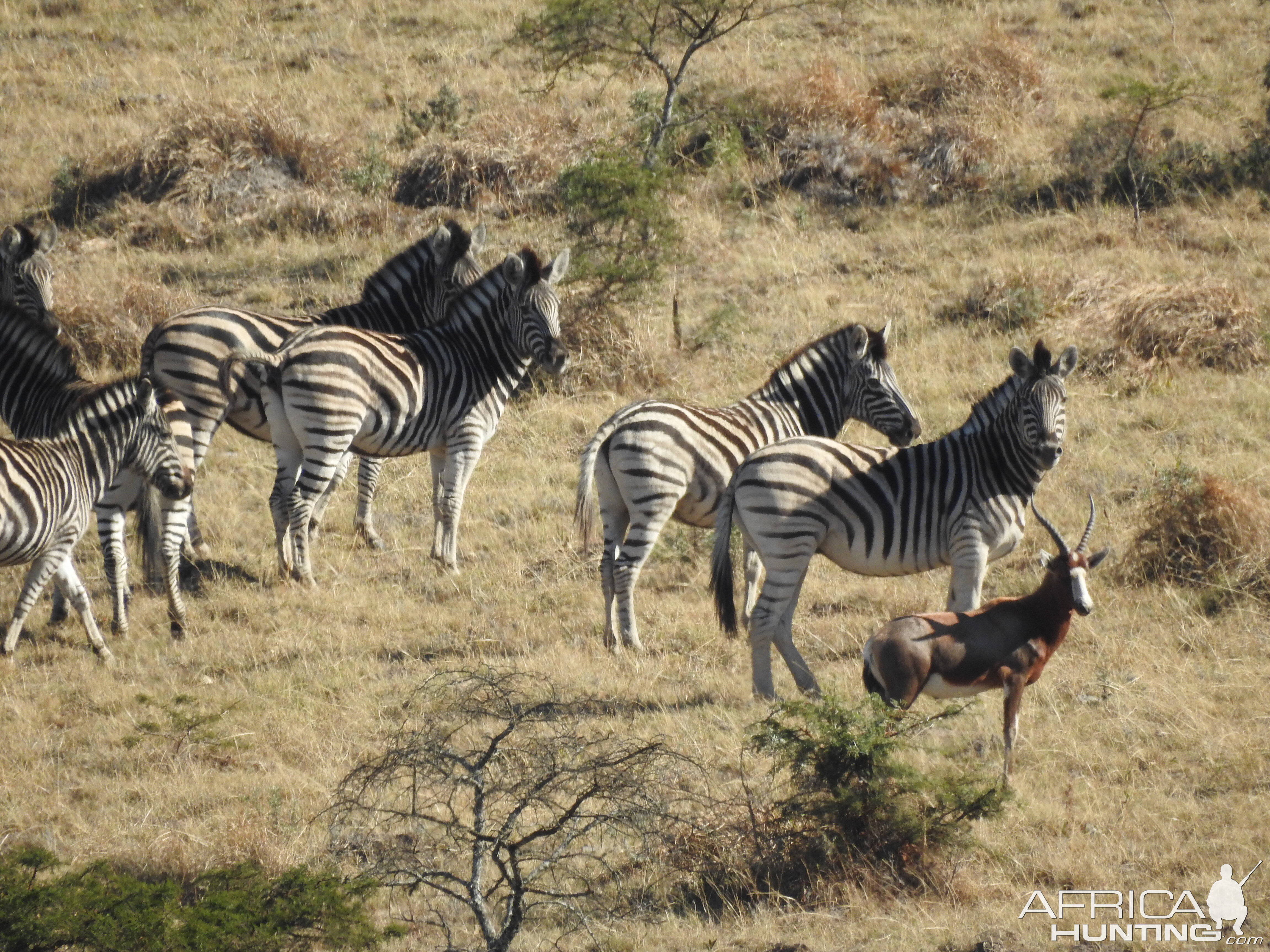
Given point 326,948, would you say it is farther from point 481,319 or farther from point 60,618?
point 481,319

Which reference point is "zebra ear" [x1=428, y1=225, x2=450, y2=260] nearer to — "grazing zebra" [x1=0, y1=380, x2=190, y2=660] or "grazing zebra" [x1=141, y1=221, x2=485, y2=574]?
"grazing zebra" [x1=141, y1=221, x2=485, y2=574]

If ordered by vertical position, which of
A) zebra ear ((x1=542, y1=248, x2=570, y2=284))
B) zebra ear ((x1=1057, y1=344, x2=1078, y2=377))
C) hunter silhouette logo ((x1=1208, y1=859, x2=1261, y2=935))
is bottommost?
hunter silhouette logo ((x1=1208, y1=859, x2=1261, y2=935))

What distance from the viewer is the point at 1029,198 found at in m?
Answer: 19.6

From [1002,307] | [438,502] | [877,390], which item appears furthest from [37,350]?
[1002,307]

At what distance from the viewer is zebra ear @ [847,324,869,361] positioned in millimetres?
10875

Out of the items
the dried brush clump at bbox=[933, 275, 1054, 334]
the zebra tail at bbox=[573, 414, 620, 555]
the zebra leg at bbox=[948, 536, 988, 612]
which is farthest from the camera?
the dried brush clump at bbox=[933, 275, 1054, 334]

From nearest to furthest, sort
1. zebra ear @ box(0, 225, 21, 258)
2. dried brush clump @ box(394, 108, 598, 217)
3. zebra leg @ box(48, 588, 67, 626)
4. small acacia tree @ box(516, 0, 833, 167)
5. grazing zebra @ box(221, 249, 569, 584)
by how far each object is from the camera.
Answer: zebra leg @ box(48, 588, 67, 626) → grazing zebra @ box(221, 249, 569, 584) → zebra ear @ box(0, 225, 21, 258) → dried brush clump @ box(394, 108, 598, 217) → small acacia tree @ box(516, 0, 833, 167)

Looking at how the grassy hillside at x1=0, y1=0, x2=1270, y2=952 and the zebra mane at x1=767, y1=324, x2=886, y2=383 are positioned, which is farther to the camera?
the zebra mane at x1=767, y1=324, x2=886, y2=383

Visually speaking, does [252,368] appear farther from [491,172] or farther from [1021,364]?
[491,172]

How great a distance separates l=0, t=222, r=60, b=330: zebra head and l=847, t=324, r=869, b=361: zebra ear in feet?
28.2

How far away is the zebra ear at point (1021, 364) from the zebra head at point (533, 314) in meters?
4.40

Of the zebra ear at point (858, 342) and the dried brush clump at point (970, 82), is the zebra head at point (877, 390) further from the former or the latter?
the dried brush clump at point (970, 82)

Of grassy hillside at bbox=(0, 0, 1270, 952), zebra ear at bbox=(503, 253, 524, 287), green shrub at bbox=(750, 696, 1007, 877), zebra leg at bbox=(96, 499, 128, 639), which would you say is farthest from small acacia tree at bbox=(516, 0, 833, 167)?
green shrub at bbox=(750, 696, 1007, 877)

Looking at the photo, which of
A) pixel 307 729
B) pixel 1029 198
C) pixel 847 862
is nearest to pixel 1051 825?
pixel 847 862
